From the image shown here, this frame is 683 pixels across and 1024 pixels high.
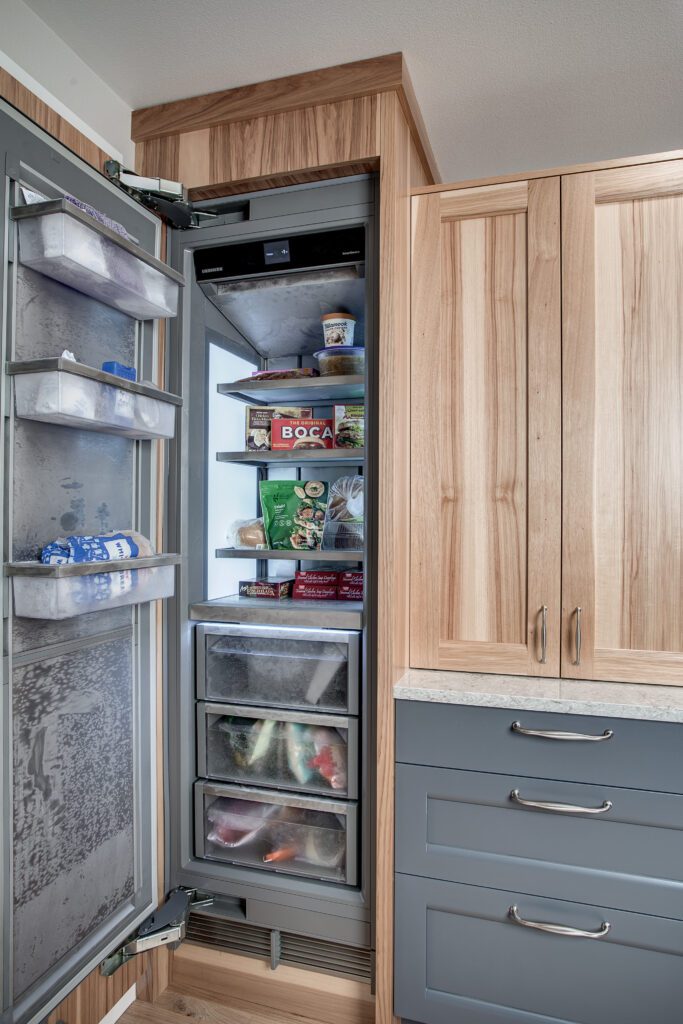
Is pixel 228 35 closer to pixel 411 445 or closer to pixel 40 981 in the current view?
pixel 411 445

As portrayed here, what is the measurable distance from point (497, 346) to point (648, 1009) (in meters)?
1.63

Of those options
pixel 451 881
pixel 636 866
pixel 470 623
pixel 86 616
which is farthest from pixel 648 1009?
pixel 86 616

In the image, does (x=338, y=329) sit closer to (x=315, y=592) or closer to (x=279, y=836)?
(x=315, y=592)

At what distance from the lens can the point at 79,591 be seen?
127 cm

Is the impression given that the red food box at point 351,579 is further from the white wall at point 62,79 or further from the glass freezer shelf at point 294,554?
the white wall at point 62,79

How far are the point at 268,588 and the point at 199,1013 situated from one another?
47.6 inches

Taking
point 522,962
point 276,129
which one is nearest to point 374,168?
point 276,129

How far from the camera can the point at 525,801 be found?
144 centimetres

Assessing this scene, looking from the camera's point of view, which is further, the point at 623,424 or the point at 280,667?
the point at 280,667

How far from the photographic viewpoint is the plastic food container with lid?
176 cm

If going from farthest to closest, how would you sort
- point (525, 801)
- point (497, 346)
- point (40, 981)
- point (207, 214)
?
point (207, 214) → point (497, 346) → point (525, 801) → point (40, 981)

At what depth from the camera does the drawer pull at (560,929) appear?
4.52ft

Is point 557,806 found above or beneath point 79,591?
beneath

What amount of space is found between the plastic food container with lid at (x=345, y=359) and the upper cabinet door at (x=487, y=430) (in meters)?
0.16
